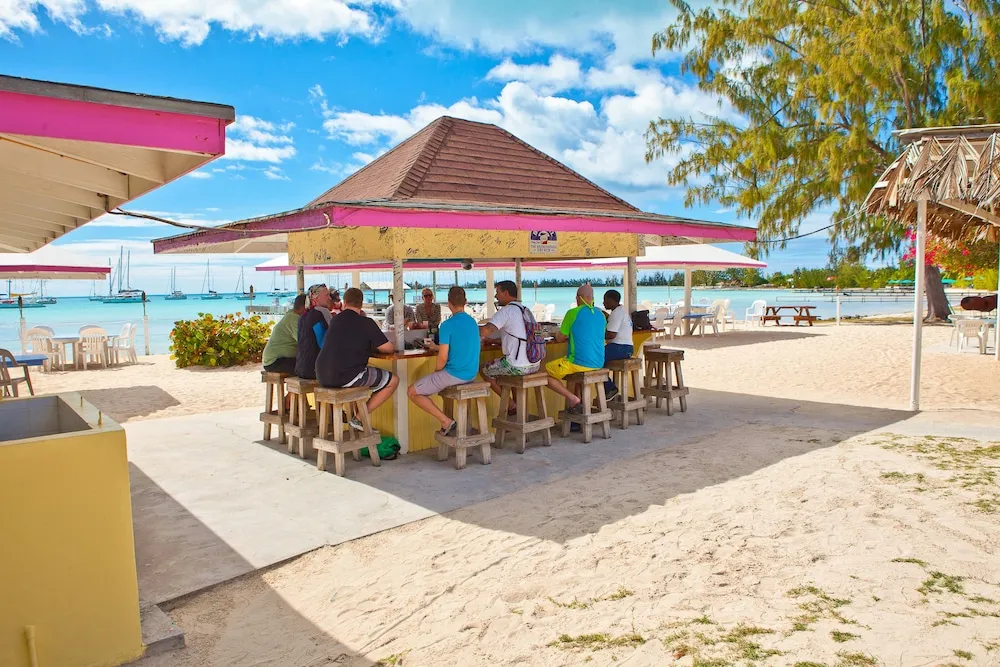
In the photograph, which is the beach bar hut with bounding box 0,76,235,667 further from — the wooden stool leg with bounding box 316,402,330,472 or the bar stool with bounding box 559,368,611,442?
the bar stool with bounding box 559,368,611,442

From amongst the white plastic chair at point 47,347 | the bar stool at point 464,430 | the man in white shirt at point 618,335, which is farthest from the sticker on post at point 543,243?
the white plastic chair at point 47,347

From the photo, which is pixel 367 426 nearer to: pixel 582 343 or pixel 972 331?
pixel 582 343

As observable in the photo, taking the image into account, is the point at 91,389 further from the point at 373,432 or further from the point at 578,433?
the point at 578,433

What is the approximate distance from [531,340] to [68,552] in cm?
442

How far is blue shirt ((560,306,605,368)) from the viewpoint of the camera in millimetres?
7090

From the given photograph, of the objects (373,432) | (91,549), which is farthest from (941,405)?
(91,549)

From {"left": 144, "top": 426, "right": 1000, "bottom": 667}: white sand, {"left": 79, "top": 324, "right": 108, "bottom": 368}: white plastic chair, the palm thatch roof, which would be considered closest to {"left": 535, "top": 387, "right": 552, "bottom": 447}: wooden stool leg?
{"left": 144, "top": 426, "right": 1000, "bottom": 667}: white sand

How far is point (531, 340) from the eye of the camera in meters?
6.70

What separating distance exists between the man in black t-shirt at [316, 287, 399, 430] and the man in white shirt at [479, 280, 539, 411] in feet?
3.82

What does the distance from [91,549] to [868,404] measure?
8.69m

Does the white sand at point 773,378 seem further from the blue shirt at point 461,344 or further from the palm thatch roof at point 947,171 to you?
the blue shirt at point 461,344

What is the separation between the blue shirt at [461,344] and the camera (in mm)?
6176

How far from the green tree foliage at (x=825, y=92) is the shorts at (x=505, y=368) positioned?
1590cm

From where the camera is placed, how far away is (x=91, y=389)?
1133cm
